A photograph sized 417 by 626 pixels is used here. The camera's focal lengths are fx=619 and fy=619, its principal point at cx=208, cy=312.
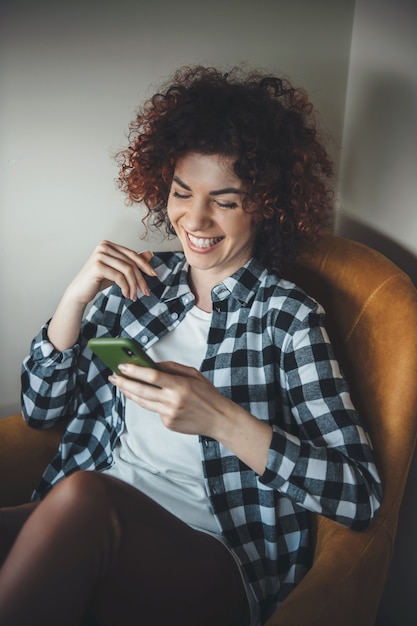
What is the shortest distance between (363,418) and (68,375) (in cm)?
63

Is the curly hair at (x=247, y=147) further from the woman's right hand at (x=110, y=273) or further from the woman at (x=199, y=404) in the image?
the woman's right hand at (x=110, y=273)

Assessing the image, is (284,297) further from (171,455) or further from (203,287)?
(171,455)

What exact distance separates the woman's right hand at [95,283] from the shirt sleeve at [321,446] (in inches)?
14.0

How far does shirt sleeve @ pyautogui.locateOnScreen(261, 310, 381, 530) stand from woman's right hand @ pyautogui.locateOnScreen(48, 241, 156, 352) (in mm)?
356

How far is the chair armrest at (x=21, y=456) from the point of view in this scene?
135 cm

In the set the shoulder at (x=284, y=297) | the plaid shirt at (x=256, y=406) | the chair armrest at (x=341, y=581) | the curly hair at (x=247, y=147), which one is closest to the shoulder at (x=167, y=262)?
the plaid shirt at (x=256, y=406)

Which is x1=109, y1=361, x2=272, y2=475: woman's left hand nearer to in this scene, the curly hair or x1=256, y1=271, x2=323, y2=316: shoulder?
x1=256, y1=271, x2=323, y2=316: shoulder

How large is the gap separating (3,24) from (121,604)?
1.15 metres

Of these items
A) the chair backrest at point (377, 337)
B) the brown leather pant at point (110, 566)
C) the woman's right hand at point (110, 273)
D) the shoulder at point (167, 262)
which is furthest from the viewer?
the shoulder at point (167, 262)

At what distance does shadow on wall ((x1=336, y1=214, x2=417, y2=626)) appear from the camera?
1.46 meters

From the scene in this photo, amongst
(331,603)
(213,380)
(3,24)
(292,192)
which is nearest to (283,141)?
(292,192)

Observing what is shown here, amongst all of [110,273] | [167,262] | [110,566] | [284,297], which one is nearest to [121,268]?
[110,273]

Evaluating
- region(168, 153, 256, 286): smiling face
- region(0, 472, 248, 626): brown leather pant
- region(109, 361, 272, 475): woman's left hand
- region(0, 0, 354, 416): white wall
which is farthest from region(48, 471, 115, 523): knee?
region(0, 0, 354, 416): white wall

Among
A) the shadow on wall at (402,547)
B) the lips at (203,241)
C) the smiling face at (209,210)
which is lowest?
the shadow on wall at (402,547)
